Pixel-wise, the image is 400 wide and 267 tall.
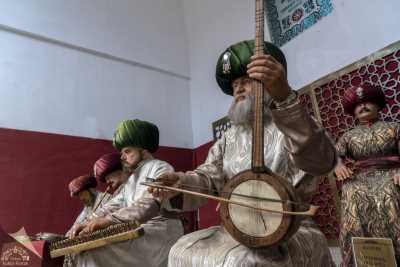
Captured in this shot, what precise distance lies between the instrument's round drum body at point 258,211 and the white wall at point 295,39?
1853 mm

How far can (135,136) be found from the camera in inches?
97.0

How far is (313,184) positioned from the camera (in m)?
1.25

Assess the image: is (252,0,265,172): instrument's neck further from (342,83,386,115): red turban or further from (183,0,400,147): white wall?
(183,0,400,147): white wall

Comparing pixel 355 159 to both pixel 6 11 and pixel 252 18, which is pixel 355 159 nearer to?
pixel 252 18

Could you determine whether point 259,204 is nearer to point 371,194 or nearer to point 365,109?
point 371,194

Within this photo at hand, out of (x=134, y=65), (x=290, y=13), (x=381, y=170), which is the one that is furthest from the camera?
(x=134, y=65)

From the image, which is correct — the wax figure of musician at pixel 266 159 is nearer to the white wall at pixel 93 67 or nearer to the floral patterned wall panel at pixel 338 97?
the floral patterned wall panel at pixel 338 97

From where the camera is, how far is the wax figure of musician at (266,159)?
1.04m

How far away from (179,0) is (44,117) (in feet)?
8.62

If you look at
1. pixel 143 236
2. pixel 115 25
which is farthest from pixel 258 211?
pixel 115 25

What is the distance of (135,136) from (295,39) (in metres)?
1.66

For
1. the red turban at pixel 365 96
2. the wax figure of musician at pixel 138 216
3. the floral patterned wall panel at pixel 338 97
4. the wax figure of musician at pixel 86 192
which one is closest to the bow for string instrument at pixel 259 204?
the wax figure of musician at pixel 138 216

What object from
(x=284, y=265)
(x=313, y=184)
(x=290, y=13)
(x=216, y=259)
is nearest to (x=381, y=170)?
(x=313, y=184)

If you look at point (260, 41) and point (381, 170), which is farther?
point (381, 170)
